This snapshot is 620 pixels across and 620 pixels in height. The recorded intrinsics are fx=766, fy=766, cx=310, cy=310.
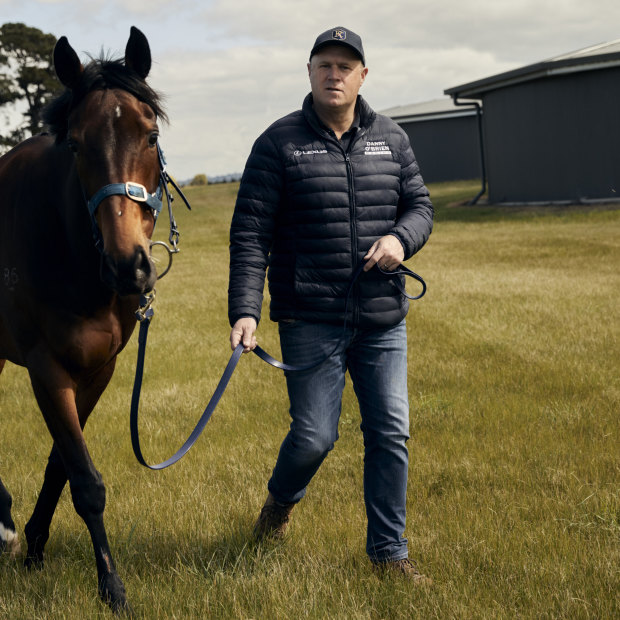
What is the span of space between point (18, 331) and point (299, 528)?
1637 millimetres

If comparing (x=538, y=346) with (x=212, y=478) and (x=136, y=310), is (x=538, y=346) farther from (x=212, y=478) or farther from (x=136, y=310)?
(x=136, y=310)

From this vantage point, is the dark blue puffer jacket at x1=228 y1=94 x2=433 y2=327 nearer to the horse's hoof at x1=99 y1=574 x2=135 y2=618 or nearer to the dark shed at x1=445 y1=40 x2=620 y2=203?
the horse's hoof at x1=99 y1=574 x2=135 y2=618

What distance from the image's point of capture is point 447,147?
3547 centimetres

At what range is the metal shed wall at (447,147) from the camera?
35.1m

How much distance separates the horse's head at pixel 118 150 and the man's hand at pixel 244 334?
0.45m

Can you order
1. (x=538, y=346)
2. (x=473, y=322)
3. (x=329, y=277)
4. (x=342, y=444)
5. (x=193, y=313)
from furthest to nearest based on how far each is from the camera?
(x=193, y=313) → (x=473, y=322) → (x=538, y=346) → (x=342, y=444) → (x=329, y=277)

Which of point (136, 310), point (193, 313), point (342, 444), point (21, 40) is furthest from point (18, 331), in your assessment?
point (21, 40)

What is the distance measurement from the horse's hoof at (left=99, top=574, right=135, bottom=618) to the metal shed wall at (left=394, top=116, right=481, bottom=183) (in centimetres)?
3323

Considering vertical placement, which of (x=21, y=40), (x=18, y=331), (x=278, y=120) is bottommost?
(x=18, y=331)

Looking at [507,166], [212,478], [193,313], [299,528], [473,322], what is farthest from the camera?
[507,166]

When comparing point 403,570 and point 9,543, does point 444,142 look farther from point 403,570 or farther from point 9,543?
point 403,570

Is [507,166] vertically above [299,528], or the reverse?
[507,166]

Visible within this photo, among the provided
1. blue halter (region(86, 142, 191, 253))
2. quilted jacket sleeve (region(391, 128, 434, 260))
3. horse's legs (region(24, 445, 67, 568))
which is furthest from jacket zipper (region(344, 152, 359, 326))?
horse's legs (region(24, 445, 67, 568))

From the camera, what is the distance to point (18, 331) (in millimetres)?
3439
